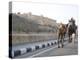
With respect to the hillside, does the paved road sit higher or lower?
lower

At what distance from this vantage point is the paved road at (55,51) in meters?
1.72

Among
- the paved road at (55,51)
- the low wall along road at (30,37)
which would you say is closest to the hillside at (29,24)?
the low wall along road at (30,37)

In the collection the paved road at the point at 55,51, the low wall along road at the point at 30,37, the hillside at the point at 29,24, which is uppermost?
the hillside at the point at 29,24

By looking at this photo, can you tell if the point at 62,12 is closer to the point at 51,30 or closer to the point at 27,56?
the point at 51,30

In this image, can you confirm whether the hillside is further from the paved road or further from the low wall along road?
the paved road

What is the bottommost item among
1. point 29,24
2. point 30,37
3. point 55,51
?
point 55,51

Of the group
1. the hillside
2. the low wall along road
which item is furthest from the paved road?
the hillside

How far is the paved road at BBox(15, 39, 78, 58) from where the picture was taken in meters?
1.72

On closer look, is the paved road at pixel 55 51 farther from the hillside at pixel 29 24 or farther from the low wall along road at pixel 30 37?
the hillside at pixel 29 24

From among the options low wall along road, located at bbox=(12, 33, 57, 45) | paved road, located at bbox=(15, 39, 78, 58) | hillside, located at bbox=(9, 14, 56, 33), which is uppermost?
hillside, located at bbox=(9, 14, 56, 33)

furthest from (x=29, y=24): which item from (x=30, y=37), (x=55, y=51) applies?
(x=55, y=51)

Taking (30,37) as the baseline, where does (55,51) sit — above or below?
below

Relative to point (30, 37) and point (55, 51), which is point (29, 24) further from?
point (55, 51)

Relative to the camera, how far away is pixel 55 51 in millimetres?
1832
